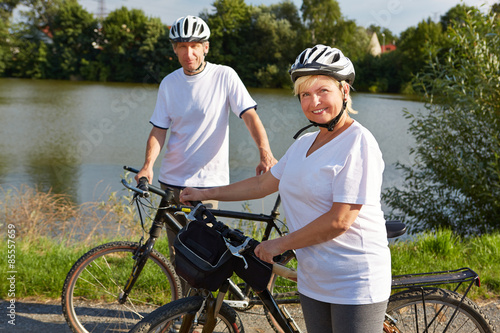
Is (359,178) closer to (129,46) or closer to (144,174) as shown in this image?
(144,174)

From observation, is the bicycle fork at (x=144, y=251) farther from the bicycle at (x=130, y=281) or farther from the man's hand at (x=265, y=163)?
the man's hand at (x=265, y=163)

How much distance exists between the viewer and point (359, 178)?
5.49 feet

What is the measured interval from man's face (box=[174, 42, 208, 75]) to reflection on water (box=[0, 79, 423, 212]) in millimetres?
5670

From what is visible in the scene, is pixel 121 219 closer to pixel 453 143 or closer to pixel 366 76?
pixel 453 143

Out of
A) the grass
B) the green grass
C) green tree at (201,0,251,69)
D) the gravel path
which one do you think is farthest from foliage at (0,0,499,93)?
the gravel path

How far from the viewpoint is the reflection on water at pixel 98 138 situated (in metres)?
12.7

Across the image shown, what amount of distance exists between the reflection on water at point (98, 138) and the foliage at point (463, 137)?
300 centimetres

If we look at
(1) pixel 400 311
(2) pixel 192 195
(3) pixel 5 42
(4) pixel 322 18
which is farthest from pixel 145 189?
(3) pixel 5 42

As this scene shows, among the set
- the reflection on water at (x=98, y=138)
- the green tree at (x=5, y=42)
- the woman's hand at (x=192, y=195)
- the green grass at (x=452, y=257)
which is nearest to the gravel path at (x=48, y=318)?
the green grass at (x=452, y=257)

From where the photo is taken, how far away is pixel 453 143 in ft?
23.0

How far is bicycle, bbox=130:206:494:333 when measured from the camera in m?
2.06

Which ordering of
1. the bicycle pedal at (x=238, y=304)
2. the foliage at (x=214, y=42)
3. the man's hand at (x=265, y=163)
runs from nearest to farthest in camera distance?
the bicycle pedal at (x=238, y=304)
the man's hand at (x=265, y=163)
the foliage at (x=214, y=42)

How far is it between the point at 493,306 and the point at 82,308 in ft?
10.0

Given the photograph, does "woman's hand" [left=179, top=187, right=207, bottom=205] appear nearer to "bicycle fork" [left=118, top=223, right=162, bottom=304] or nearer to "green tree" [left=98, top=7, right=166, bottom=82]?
"bicycle fork" [left=118, top=223, right=162, bottom=304]
